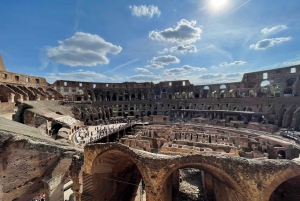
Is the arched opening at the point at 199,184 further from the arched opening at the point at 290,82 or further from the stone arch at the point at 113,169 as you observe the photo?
the arched opening at the point at 290,82

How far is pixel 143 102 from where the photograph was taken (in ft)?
134

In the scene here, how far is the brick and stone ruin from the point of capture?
645 cm

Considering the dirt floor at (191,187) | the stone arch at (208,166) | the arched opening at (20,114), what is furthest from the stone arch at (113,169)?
the arched opening at (20,114)

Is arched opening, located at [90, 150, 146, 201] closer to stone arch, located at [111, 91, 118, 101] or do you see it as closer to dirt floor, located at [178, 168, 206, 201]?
dirt floor, located at [178, 168, 206, 201]

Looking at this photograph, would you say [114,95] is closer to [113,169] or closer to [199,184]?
[199,184]

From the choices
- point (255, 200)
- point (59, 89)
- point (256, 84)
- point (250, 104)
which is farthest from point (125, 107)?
point (255, 200)

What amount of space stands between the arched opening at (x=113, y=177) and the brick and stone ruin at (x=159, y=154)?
54 mm

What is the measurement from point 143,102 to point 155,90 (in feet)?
25.8

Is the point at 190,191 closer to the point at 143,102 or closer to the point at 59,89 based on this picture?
the point at 143,102

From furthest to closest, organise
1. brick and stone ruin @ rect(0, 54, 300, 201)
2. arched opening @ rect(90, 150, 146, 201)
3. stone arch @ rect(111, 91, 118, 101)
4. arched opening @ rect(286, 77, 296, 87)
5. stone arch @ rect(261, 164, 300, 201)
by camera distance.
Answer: stone arch @ rect(111, 91, 118, 101) < arched opening @ rect(286, 77, 296, 87) < arched opening @ rect(90, 150, 146, 201) < brick and stone ruin @ rect(0, 54, 300, 201) < stone arch @ rect(261, 164, 300, 201)

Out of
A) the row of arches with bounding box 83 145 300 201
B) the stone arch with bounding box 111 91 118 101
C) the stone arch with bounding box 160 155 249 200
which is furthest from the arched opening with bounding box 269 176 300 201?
the stone arch with bounding box 111 91 118 101

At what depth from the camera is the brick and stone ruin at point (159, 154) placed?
6445mm

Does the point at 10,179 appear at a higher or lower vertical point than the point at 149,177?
lower

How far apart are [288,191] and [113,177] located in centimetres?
1008
